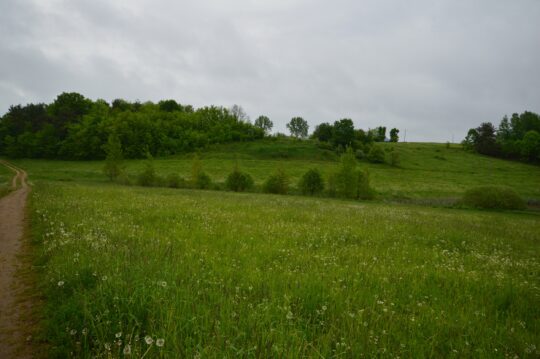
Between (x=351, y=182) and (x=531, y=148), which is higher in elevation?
(x=531, y=148)

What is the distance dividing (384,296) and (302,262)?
6.99 ft

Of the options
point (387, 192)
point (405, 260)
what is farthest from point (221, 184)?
point (405, 260)

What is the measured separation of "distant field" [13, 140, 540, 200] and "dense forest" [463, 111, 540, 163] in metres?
11.5

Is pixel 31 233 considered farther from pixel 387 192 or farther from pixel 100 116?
pixel 100 116

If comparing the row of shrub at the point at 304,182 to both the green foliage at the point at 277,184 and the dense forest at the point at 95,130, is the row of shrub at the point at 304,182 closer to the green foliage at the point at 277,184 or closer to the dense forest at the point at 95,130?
the green foliage at the point at 277,184

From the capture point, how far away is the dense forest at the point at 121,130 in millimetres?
98125

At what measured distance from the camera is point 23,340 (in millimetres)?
3826

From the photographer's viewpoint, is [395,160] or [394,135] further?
[394,135]

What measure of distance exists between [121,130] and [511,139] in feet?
599

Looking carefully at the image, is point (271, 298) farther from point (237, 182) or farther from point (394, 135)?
point (394, 135)

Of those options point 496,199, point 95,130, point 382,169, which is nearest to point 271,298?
point 496,199

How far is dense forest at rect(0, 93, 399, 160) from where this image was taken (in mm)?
98125

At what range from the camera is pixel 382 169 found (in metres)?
92.7

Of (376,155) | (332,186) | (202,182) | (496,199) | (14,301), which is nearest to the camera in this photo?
(14,301)
